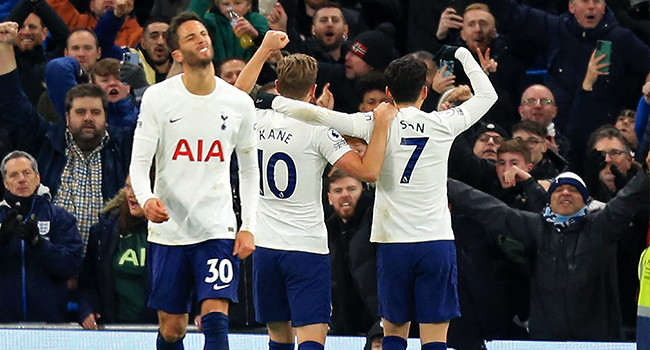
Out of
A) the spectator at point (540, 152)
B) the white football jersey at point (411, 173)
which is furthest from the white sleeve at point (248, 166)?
the spectator at point (540, 152)

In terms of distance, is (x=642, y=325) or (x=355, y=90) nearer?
(x=642, y=325)

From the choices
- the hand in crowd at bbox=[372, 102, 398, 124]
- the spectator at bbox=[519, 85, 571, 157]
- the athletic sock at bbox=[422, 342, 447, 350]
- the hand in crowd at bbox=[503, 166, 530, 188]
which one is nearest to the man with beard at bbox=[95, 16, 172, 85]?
the spectator at bbox=[519, 85, 571, 157]

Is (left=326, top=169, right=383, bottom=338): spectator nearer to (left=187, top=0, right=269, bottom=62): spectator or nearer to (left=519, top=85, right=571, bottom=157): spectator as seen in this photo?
(left=519, top=85, right=571, bottom=157): spectator

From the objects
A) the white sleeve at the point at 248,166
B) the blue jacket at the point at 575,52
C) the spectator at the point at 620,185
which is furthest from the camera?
the blue jacket at the point at 575,52

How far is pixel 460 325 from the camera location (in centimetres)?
854

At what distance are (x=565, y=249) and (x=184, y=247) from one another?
10.9ft

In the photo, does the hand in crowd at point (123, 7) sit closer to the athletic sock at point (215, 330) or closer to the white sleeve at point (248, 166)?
the white sleeve at point (248, 166)

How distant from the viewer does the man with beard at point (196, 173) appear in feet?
21.0

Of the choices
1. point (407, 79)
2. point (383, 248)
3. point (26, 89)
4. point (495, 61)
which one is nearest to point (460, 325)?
point (383, 248)

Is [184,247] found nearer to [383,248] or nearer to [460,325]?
[383,248]

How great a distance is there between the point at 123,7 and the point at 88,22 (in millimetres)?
1216

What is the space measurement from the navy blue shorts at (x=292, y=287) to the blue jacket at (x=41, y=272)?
2743 millimetres

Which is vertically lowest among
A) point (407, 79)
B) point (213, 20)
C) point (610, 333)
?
point (610, 333)

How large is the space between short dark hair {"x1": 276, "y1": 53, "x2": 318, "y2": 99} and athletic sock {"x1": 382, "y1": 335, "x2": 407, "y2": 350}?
1614 mm
